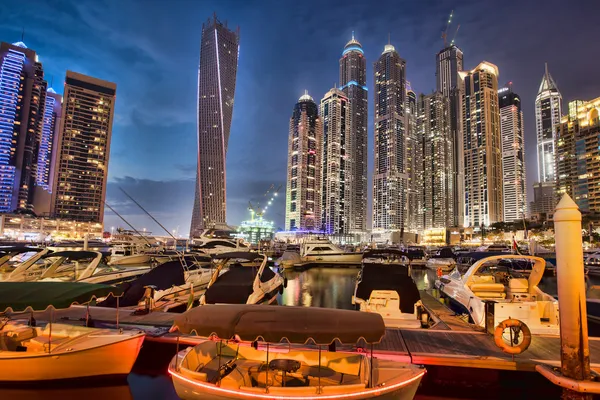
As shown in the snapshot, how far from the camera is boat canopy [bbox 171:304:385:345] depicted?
17.3 ft

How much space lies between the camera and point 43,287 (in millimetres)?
7434

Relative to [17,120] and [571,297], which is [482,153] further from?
[17,120]

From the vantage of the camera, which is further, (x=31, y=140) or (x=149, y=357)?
(x=31, y=140)

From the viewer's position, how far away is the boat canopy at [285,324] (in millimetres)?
5277

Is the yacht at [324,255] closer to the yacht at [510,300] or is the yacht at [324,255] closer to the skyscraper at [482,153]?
the yacht at [510,300]

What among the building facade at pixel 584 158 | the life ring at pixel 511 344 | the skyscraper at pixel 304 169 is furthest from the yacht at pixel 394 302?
the skyscraper at pixel 304 169

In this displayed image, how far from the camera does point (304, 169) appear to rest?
176 metres

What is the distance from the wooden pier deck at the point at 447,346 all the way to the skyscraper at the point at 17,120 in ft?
540

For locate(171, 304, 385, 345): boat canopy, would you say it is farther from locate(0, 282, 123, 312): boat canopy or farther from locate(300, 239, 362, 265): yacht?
locate(300, 239, 362, 265): yacht

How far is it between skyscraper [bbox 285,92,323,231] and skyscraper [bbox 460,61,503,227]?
291 feet

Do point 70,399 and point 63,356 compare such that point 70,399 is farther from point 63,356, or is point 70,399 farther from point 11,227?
point 11,227

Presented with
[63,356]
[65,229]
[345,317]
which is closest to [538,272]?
[345,317]

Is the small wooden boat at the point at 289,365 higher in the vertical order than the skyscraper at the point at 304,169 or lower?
lower

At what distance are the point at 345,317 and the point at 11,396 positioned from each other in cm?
796
